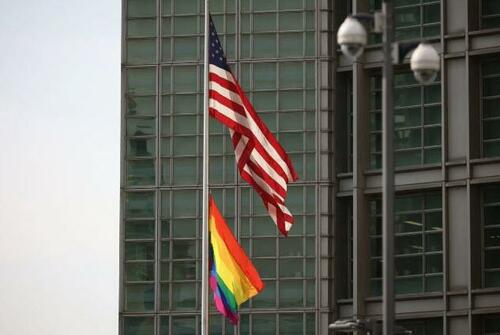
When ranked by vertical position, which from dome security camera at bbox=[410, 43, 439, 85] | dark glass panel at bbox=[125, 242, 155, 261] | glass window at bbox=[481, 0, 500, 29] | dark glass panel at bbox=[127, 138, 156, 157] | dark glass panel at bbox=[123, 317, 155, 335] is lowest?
dark glass panel at bbox=[123, 317, 155, 335]

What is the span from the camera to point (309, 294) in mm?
Result: 49781

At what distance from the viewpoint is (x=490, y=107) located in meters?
48.6

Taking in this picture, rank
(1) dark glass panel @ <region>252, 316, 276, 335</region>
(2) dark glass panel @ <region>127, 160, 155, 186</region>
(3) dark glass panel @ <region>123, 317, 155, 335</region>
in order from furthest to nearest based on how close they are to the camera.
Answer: (2) dark glass panel @ <region>127, 160, 155, 186</region>
(3) dark glass panel @ <region>123, 317, 155, 335</region>
(1) dark glass panel @ <region>252, 316, 276, 335</region>

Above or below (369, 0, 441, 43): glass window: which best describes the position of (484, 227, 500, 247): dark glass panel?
below

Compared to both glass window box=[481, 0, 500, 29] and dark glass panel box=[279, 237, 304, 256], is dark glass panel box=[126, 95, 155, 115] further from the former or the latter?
glass window box=[481, 0, 500, 29]

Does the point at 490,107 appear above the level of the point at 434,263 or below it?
above

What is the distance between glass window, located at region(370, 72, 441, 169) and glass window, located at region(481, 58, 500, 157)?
1.44m

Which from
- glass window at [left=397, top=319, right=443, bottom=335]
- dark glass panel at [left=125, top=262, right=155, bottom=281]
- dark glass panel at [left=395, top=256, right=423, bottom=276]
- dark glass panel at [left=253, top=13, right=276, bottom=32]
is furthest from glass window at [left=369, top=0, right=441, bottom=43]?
dark glass panel at [left=125, top=262, right=155, bottom=281]

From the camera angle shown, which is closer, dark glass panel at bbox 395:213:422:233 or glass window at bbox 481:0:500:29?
glass window at bbox 481:0:500:29

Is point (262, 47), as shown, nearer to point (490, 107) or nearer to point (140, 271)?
point (490, 107)

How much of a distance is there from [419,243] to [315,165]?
429cm

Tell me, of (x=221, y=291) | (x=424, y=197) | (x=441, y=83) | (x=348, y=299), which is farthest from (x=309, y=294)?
(x=221, y=291)

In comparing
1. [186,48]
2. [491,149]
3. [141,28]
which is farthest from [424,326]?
[141,28]

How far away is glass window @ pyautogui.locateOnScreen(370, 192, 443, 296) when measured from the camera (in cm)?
4856
